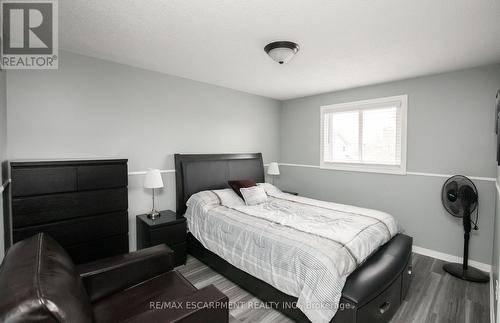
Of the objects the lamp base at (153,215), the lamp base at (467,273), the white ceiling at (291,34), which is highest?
the white ceiling at (291,34)

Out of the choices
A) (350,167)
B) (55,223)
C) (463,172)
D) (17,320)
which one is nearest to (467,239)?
(463,172)

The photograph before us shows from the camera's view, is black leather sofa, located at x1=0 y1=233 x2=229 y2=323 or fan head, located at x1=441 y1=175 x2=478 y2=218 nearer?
black leather sofa, located at x1=0 y1=233 x2=229 y2=323

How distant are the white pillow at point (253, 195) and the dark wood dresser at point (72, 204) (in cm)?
151

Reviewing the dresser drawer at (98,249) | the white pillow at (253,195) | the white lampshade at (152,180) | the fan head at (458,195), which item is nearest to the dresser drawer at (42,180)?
the dresser drawer at (98,249)

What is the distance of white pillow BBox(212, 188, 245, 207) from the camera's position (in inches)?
128

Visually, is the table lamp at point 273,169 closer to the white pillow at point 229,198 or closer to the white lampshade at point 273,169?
the white lampshade at point 273,169

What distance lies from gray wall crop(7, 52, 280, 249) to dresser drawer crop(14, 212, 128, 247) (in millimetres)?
493

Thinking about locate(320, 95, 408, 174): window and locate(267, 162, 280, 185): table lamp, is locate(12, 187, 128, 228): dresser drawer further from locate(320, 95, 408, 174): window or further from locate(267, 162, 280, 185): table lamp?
locate(320, 95, 408, 174): window

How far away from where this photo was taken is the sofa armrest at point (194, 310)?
1210mm

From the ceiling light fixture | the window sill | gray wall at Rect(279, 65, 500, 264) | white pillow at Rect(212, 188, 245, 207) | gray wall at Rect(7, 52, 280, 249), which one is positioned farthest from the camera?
the window sill

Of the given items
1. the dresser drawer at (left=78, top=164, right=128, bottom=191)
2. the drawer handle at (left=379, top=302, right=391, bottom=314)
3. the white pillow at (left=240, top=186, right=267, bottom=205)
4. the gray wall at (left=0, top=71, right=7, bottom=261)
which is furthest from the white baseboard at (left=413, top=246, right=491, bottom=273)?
the gray wall at (left=0, top=71, right=7, bottom=261)

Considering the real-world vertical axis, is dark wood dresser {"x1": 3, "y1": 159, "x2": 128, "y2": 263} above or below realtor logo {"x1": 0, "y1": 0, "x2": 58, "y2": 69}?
below

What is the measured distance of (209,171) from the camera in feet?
12.0

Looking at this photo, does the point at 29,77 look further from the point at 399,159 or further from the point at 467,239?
the point at 467,239
